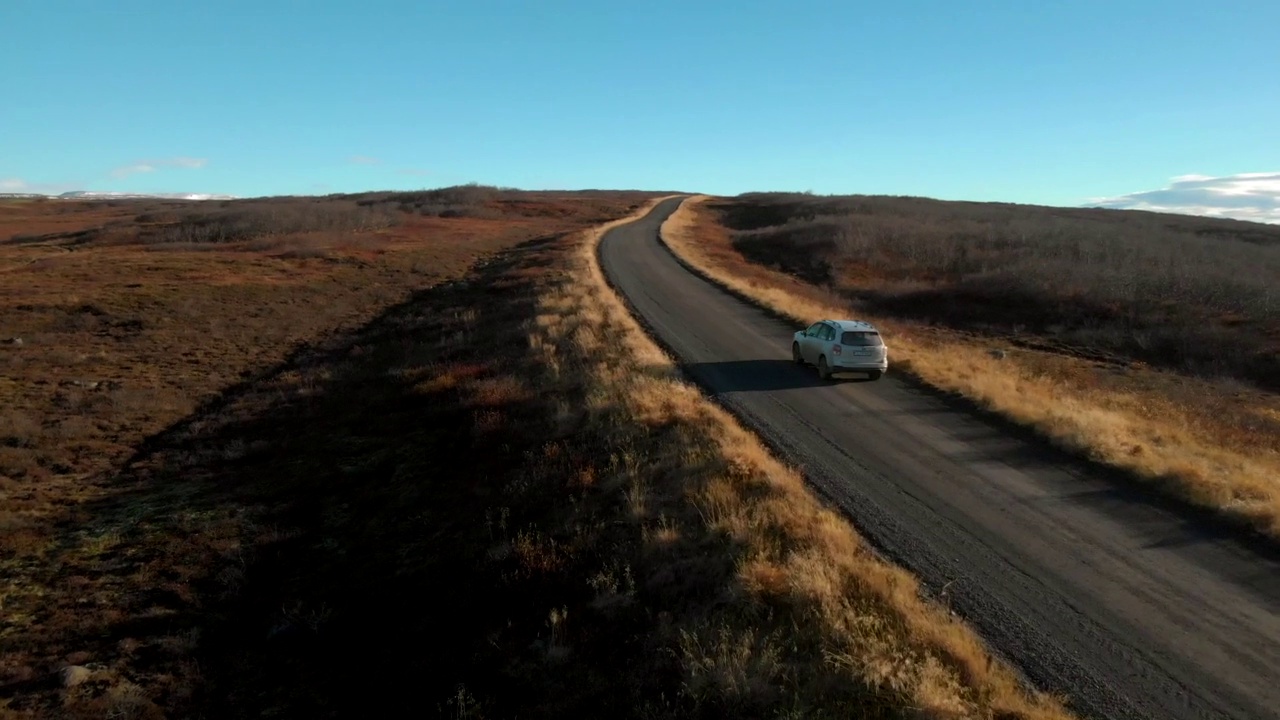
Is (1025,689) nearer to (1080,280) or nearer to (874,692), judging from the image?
(874,692)

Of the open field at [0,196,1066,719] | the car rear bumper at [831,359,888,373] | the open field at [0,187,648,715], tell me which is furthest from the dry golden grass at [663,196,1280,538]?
the open field at [0,187,648,715]

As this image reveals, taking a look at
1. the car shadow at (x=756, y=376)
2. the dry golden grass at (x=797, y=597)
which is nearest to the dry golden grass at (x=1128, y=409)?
the car shadow at (x=756, y=376)

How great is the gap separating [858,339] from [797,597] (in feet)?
41.6

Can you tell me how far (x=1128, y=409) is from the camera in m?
20.5

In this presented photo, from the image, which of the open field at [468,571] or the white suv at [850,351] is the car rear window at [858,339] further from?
the open field at [468,571]

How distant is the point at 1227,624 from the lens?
866 cm

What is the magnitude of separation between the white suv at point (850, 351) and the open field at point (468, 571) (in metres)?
4.44

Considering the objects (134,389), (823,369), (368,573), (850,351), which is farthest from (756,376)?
(134,389)

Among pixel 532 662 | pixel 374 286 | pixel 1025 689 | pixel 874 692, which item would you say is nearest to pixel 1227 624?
pixel 1025 689

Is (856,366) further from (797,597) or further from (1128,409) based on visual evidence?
(797,597)

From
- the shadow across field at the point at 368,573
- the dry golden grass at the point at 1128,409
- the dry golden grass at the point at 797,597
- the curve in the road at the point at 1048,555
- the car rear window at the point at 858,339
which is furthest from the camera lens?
the car rear window at the point at 858,339

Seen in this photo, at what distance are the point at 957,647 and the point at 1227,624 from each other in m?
3.65

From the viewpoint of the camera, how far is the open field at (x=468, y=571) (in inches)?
307

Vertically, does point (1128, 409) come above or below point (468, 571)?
Result: above
